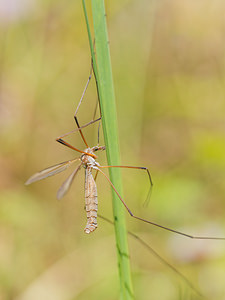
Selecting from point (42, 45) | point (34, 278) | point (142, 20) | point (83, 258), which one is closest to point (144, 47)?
point (142, 20)

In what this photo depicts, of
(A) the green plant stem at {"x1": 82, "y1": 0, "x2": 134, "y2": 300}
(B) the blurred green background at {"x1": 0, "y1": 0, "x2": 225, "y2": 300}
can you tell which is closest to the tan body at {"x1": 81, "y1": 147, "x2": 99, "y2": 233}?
(A) the green plant stem at {"x1": 82, "y1": 0, "x2": 134, "y2": 300}

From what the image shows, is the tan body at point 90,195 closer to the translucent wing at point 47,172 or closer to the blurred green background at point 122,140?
the translucent wing at point 47,172

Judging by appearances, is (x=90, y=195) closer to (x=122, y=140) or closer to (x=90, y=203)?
(x=90, y=203)

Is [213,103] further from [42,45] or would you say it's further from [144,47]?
[42,45]

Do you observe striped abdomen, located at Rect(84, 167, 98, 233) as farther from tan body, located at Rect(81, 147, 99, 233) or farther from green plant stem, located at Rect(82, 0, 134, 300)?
green plant stem, located at Rect(82, 0, 134, 300)

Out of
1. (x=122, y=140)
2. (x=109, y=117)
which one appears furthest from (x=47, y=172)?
(x=122, y=140)
